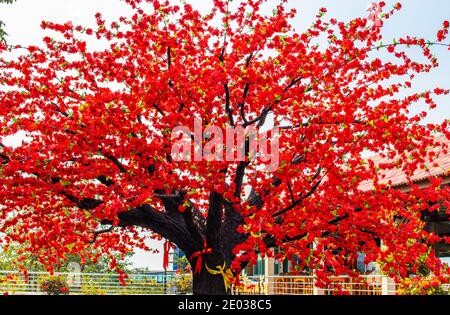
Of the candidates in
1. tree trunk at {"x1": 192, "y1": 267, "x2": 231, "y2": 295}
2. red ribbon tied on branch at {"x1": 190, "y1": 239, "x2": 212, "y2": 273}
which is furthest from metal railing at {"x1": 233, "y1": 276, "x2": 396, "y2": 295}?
red ribbon tied on branch at {"x1": 190, "y1": 239, "x2": 212, "y2": 273}

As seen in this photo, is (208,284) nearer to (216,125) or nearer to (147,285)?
(216,125)

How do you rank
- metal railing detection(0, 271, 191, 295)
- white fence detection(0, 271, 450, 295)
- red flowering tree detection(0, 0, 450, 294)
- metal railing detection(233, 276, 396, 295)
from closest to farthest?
red flowering tree detection(0, 0, 450, 294) < metal railing detection(233, 276, 396, 295) < white fence detection(0, 271, 450, 295) < metal railing detection(0, 271, 191, 295)

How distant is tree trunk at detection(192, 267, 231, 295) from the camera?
33.0 feet

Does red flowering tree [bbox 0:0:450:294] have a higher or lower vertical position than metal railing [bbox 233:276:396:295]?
higher

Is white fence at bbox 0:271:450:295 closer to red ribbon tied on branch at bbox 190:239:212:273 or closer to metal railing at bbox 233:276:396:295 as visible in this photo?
metal railing at bbox 233:276:396:295

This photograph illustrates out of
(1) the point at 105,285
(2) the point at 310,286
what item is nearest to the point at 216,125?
(2) the point at 310,286

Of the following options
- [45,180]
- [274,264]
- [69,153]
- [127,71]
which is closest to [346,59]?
[127,71]

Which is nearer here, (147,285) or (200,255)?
(200,255)

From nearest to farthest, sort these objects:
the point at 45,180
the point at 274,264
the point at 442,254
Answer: the point at 45,180 → the point at 442,254 → the point at 274,264

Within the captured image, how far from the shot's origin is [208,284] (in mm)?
10086

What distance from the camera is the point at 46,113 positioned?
10.1 m

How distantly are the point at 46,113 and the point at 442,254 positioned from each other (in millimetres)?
15590
